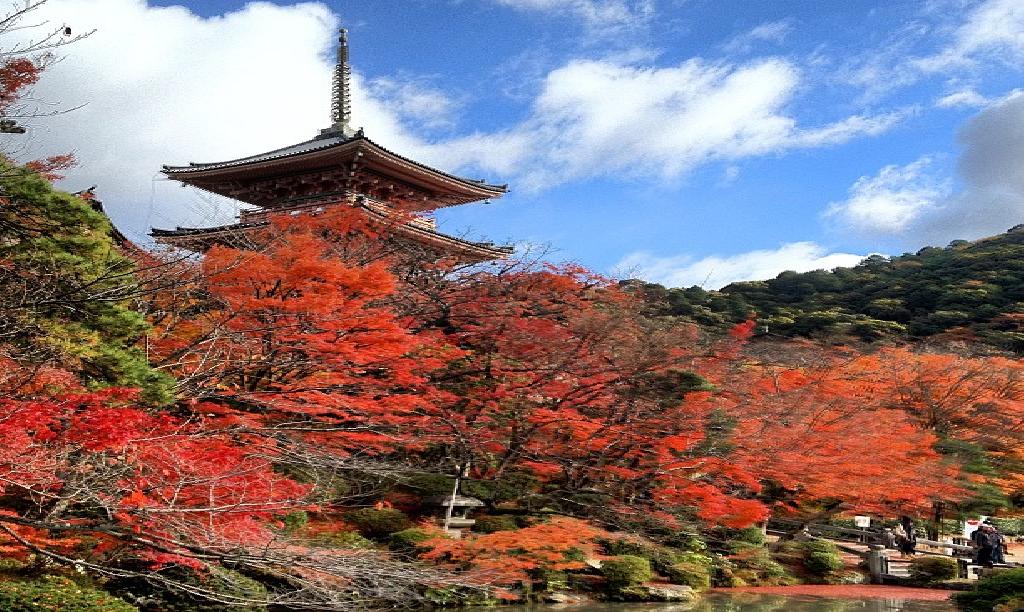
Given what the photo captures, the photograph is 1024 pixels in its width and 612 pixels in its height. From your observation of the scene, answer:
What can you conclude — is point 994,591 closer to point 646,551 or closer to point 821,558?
point 646,551

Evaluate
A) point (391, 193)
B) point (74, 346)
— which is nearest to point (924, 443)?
point (391, 193)

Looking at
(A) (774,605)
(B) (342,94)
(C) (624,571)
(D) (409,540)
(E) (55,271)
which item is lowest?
(A) (774,605)

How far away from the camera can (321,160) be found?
22547mm

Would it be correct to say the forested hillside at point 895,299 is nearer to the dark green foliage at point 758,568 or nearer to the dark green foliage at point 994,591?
the dark green foliage at point 758,568

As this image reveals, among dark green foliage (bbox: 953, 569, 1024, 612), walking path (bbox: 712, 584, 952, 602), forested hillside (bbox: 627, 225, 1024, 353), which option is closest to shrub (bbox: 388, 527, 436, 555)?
walking path (bbox: 712, 584, 952, 602)

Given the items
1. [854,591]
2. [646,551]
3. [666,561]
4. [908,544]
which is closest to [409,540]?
[646,551]

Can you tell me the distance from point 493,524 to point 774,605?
529cm

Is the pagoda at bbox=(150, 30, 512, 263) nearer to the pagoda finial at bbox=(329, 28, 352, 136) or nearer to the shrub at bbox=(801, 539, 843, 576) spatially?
the pagoda finial at bbox=(329, 28, 352, 136)

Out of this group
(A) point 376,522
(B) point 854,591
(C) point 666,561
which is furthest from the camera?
(B) point 854,591

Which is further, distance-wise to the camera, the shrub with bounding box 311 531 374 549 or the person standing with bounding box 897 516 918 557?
the person standing with bounding box 897 516 918 557

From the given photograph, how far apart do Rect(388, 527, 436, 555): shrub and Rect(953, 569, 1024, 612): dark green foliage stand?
27.7 feet

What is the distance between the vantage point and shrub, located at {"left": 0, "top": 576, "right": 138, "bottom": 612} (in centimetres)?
945

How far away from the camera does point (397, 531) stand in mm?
15188

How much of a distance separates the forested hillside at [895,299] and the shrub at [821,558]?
21.5m
